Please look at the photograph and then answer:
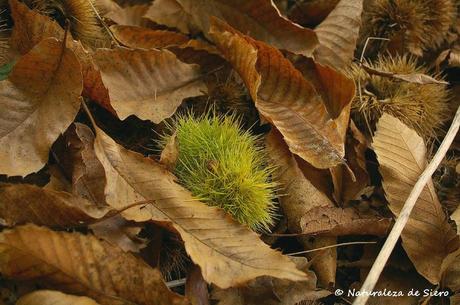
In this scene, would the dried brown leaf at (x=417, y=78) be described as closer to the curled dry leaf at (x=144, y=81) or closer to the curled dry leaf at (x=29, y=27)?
the curled dry leaf at (x=144, y=81)

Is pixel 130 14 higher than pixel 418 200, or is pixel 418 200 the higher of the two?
pixel 130 14

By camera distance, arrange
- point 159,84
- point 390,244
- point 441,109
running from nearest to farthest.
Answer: point 390,244, point 159,84, point 441,109

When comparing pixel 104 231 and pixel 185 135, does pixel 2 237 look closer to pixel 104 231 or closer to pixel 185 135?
pixel 104 231

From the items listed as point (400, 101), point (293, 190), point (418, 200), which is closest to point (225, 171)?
point (293, 190)

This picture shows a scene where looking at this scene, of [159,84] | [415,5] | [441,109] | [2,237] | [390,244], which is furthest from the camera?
[415,5]

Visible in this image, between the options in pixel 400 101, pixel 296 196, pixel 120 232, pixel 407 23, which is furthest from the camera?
pixel 407 23

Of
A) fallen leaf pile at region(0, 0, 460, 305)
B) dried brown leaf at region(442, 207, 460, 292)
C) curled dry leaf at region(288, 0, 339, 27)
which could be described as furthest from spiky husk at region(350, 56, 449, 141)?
dried brown leaf at region(442, 207, 460, 292)

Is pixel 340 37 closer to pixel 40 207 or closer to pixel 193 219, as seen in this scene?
pixel 193 219

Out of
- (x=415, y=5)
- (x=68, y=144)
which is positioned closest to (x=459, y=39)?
(x=415, y=5)
